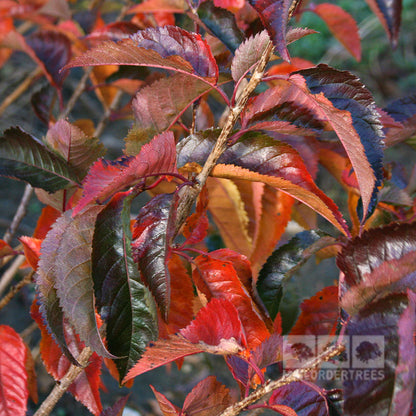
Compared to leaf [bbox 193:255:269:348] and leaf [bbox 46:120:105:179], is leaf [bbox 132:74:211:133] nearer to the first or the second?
leaf [bbox 46:120:105:179]

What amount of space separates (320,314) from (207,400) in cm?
21

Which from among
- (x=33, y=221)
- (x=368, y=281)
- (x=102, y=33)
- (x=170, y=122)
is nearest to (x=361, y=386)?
(x=368, y=281)

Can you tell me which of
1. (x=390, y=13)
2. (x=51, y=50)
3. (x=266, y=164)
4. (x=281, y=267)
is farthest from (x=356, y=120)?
(x=51, y=50)

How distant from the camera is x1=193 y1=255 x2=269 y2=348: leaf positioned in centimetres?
53

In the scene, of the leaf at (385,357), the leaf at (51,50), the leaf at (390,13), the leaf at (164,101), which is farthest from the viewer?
the leaf at (51,50)

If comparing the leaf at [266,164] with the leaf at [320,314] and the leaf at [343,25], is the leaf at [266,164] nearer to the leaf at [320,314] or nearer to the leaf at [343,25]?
the leaf at [320,314]

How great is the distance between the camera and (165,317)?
0.46 m

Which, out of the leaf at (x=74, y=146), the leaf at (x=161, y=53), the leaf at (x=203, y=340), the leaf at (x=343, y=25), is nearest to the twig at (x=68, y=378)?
the leaf at (x=203, y=340)

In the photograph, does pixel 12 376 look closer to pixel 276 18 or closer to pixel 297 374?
pixel 297 374

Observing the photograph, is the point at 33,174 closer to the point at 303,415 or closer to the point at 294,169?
the point at 294,169

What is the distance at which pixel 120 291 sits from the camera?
0.45 m

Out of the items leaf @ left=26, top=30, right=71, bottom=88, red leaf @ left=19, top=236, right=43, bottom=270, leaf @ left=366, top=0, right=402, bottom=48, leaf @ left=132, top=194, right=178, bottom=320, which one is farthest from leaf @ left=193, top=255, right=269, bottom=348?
leaf @ left=26, top=30, right=71, bottom=88

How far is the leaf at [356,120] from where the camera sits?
43 centimetres

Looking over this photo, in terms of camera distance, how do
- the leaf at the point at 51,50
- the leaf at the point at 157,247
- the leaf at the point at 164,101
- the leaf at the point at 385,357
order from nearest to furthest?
the leaf at the point at 385,357 < the leaf at the point at 157,247 < the leaf at the point at 164,101 < the leaf at the point at 51,50
